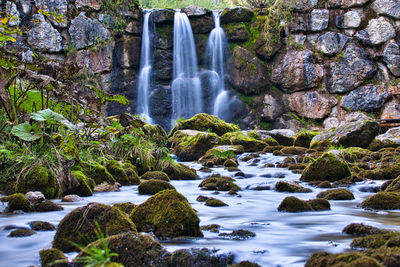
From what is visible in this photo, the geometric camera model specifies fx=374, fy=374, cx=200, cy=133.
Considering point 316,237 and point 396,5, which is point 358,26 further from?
point 316,237

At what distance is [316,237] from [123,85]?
21733 millimetres

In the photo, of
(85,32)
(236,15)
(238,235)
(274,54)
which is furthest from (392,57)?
(238,235)

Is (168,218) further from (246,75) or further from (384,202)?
(246,75)

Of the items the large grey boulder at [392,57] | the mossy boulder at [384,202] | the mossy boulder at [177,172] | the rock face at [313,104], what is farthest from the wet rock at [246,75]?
the mossy boulder at [384,202]

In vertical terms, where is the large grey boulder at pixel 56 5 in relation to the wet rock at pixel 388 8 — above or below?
above

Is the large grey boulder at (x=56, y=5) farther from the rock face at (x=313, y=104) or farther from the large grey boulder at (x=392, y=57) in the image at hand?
the large grey boulder at (x=392, y=57)

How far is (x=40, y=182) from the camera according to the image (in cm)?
505

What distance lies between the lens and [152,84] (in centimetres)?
2397

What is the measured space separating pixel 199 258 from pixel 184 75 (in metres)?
22.2

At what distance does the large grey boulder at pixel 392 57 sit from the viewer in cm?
2280

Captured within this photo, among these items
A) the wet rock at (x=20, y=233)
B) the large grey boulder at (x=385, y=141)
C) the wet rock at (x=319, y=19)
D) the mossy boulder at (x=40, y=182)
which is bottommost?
the wet rock at (x=20, y=233)

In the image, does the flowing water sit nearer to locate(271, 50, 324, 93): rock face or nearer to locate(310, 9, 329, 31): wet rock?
locate(271, 50, 324, 93): rock face

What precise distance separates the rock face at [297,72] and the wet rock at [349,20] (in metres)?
2.62

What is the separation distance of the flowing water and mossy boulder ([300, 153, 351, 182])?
0.92 metres
